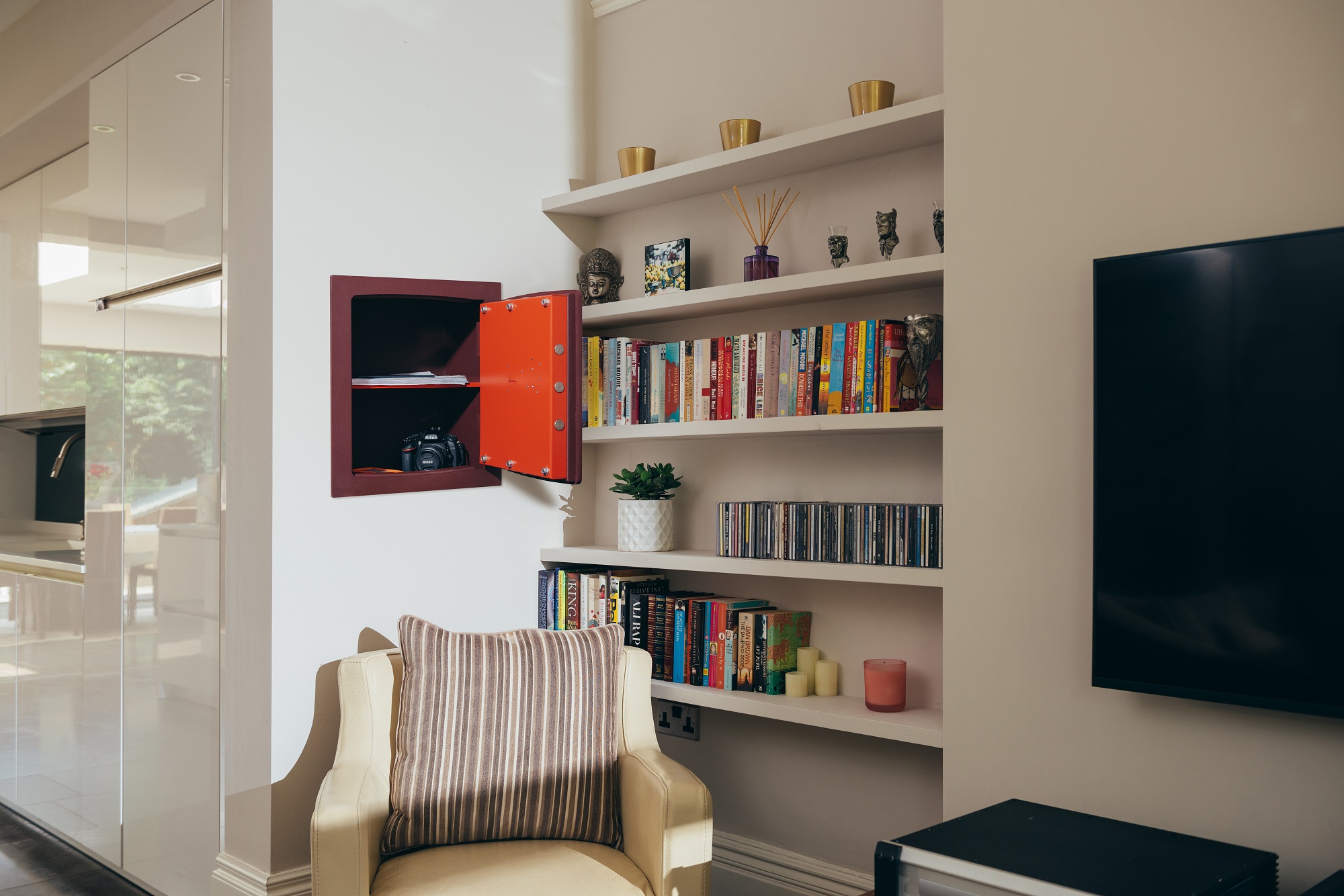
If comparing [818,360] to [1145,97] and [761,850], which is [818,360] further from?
[761,850]

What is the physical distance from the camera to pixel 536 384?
2596 mm

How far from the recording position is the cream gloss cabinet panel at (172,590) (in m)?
2.72

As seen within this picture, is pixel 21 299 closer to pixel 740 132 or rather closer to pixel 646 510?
pixel 646 510

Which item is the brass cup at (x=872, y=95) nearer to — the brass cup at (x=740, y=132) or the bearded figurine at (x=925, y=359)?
the brass cup at (x=740, y=132)

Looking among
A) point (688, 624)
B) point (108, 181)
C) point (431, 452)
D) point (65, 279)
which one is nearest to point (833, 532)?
point (688, 624)

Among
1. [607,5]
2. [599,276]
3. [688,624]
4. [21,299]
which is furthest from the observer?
[21,299]

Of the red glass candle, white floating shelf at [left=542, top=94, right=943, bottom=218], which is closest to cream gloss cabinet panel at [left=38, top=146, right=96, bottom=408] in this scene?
white floating shelf at [left=542, top=94, right=943, bottom=218]

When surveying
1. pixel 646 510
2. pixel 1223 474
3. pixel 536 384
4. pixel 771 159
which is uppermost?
pixel 771 159

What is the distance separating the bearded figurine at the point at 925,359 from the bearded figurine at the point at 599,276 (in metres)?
1.05

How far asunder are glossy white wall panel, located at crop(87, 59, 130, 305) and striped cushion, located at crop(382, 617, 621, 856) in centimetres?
173

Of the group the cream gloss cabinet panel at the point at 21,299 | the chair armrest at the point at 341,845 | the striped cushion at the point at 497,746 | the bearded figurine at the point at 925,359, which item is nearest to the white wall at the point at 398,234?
the striped cushion at the point at 497,746

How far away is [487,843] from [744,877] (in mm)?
896

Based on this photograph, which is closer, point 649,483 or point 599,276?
point 649,483

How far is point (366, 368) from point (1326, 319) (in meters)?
2.30
